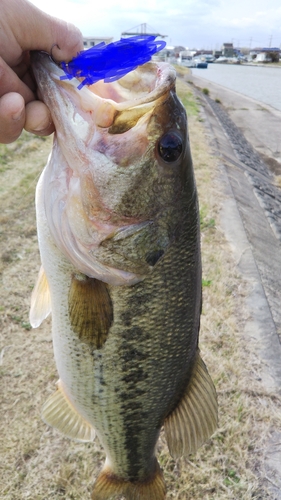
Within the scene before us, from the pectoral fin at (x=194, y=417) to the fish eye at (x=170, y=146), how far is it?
1.05 m

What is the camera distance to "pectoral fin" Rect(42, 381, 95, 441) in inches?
86.1

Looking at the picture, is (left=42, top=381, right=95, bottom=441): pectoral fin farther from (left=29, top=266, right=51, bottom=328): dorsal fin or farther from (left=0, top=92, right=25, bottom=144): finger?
(left=0, top=92, right=25, bottom=144): finger

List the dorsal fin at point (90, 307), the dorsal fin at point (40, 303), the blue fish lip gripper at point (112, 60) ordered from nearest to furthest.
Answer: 1. the blue fish lip gripper at point (112, 60)
2. the dorsal fin at point (90, 307)
3. the dorsal fin at point (40, 303)

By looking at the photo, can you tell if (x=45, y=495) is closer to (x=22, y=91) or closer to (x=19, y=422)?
(x=19, y=422)

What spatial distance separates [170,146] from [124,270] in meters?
0.51

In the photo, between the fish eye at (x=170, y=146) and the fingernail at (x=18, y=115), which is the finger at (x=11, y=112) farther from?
the fish eye at (x=170, y=146)

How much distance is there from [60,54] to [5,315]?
9.89 feet

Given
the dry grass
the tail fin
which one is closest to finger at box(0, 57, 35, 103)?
the tail fin

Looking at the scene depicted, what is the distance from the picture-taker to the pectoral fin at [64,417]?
219 cm

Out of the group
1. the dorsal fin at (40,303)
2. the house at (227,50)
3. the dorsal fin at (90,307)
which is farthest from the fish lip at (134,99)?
the house at (227,50)

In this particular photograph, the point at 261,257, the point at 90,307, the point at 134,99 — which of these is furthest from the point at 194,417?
the point at 261,257

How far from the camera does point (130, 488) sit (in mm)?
2242

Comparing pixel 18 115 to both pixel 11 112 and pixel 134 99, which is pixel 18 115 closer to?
pixel 11 112

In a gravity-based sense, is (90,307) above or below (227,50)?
below
